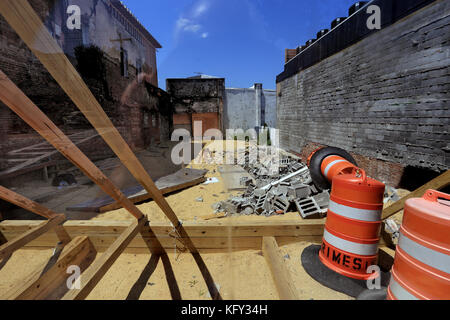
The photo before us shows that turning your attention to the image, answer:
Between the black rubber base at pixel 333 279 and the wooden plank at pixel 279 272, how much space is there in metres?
0.42

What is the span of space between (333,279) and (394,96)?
530 cm

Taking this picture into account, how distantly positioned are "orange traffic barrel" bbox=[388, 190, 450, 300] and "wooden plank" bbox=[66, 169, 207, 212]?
5.25m

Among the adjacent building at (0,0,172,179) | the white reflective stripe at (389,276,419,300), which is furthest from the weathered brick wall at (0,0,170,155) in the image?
the white reflective stripe at (389,276,419,300)

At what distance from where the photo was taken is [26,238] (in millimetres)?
2443

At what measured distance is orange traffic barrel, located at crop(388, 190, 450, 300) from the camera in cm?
129

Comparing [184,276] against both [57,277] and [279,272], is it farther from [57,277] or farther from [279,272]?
[57,277]

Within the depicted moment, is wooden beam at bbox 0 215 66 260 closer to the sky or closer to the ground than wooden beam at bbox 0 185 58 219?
closer to the ground

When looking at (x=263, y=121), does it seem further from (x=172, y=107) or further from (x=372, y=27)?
(x=372, y=27)

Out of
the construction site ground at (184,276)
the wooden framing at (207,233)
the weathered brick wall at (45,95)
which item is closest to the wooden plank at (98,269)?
the wooden framing at (207,233)

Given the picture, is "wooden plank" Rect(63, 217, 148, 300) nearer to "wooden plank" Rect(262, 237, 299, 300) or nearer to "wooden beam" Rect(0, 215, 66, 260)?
"wooden beam" Rect(0, 215, 66, 260)

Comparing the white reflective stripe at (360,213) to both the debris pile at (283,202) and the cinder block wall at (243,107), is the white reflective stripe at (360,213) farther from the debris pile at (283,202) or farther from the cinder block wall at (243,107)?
the cinder block wall at (243,107)

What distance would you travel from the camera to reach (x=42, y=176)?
24.6 ft

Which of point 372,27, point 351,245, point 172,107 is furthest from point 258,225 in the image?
point 172,107

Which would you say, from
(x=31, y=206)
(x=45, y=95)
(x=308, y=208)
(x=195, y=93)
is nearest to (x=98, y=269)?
(x=31, y=206)
